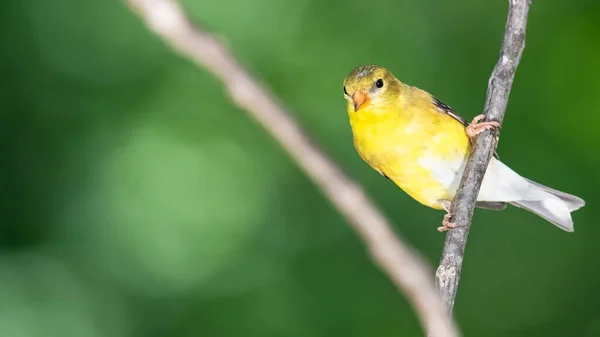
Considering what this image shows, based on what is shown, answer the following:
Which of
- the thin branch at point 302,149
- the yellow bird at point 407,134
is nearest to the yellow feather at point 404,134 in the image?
the yellow bird at point 407,134

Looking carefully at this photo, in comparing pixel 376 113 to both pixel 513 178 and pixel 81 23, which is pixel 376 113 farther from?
pixel 81 23

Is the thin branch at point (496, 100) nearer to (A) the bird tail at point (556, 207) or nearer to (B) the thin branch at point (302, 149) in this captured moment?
(A) the bird tail at point (556, 207)

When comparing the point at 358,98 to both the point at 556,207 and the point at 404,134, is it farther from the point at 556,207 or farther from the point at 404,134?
the point at 556,207

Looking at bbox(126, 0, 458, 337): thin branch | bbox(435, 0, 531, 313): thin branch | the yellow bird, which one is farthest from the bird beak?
bbox(126, 0, 458, 337): thin branch

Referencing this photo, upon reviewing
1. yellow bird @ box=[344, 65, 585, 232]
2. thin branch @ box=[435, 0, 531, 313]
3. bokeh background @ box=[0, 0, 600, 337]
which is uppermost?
bokeh background @ box=[0, 0, 600, 337]

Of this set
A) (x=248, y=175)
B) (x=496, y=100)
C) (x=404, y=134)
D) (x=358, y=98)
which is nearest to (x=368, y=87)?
(x=358, y=98)

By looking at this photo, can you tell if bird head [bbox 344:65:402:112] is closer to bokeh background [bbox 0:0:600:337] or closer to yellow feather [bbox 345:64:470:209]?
yellow feather [bbox 345:64:470:209]

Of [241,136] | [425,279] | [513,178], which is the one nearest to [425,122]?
[513,178]
